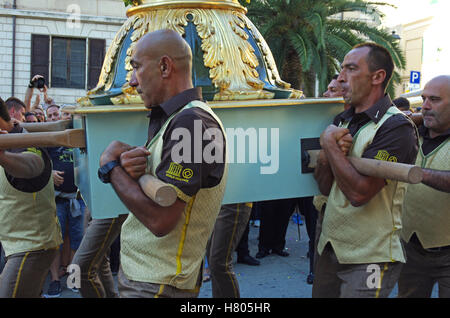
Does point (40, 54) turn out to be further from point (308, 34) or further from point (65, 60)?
point (308, 34)

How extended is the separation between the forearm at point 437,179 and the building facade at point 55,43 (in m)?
15.3

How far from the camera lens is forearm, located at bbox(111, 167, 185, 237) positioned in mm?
1698

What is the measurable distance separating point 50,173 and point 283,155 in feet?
4.91

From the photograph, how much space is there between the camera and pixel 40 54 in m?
16.8

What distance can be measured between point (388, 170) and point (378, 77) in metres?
→ 0.65

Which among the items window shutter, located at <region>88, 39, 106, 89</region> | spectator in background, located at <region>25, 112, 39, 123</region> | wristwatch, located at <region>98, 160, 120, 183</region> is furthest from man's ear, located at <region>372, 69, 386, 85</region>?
window shutter, located at <region>88, 39, 106, 89</region>

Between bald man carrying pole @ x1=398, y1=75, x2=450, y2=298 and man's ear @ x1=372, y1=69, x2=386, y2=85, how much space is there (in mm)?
607

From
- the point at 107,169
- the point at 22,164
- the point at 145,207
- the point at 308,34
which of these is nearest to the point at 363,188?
the point at 145,207

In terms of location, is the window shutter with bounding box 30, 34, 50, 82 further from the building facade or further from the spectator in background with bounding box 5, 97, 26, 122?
the spectator in background with bounding box 5, 97, 26, 122

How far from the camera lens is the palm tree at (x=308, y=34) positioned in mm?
10367

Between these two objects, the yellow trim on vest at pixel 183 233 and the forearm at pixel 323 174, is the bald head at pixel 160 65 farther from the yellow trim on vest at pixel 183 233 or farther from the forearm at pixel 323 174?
the forearm at pixel 323 174

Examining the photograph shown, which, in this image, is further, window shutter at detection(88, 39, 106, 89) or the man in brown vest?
window shutter at detection(88, 39, 106, 89)

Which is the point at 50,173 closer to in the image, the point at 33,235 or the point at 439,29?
the point at 33,235
